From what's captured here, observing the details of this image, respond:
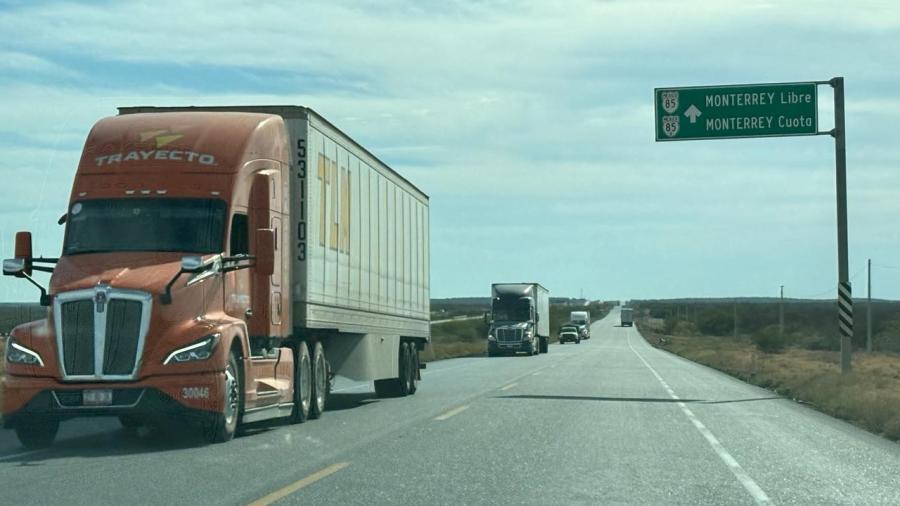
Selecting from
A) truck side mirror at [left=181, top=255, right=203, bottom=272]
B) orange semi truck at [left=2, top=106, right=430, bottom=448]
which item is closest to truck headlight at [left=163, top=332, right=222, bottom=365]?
orange semi truck at [left=2, top=106, right=430, bottom=448]

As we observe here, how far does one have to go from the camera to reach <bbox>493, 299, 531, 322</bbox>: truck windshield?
59094mm

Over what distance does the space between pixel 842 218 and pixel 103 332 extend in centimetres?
2041

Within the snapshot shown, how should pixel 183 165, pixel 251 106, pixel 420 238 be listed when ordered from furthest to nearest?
pixel 420 238 < pixel 251 106 < pixel 183 165

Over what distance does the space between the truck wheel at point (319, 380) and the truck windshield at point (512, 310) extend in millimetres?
40857

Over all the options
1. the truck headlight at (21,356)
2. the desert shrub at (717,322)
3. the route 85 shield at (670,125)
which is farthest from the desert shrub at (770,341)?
the truck headlight at (21,356)

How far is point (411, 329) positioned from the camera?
2514cm

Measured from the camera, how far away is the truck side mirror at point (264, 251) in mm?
14227

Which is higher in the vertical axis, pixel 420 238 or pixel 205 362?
pixel 420 238

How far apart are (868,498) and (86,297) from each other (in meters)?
8.43

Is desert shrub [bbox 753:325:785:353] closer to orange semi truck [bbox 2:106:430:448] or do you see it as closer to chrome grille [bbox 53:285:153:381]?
orange semi truck [bbox 2:106:430:448]

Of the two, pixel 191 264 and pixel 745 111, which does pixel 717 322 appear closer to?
pixel 745 111

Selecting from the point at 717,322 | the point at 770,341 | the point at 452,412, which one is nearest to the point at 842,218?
the point at 452,412

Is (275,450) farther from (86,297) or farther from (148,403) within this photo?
(86,297)

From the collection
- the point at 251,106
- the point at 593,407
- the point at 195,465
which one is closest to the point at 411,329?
the point at 593,407
